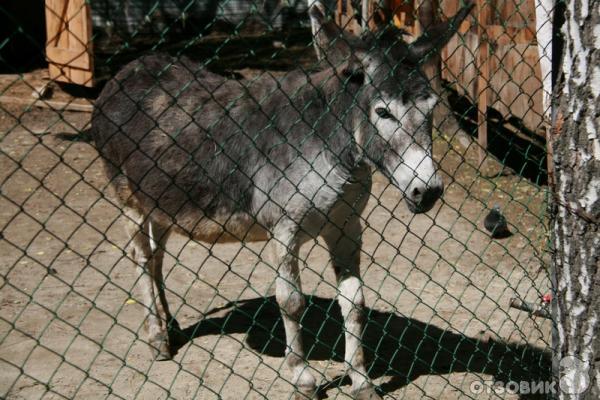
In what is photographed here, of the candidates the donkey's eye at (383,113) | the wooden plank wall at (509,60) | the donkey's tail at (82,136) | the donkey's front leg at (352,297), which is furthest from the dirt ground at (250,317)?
the wooden plank wall at (509,60)

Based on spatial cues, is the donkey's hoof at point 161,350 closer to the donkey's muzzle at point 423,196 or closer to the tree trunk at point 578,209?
the donkey's muzzle at point 423,196

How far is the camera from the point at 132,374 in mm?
4359

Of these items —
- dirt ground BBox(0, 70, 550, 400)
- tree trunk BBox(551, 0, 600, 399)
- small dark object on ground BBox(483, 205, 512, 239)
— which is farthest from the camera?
small dark object on ground BBox(483, 205, 512, 239)

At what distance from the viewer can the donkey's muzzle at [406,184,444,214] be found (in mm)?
3520

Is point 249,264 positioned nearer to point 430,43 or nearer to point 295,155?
point 295,155

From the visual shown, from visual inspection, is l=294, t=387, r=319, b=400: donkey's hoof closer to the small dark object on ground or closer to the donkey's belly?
the donkey's belly

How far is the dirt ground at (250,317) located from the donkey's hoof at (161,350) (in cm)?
5

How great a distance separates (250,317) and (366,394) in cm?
84

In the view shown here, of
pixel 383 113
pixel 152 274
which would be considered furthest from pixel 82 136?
pixel 383 113

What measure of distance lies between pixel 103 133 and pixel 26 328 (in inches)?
51.7

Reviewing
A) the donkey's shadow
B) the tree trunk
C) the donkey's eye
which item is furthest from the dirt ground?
the tree trunk

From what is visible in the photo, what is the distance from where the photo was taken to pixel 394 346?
4.78 meters

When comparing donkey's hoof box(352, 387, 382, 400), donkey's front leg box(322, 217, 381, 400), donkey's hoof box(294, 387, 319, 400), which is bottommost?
donkey's hoof box(294, 387, 319, 400)

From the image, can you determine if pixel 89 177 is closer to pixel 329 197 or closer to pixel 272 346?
pixel 272 346
